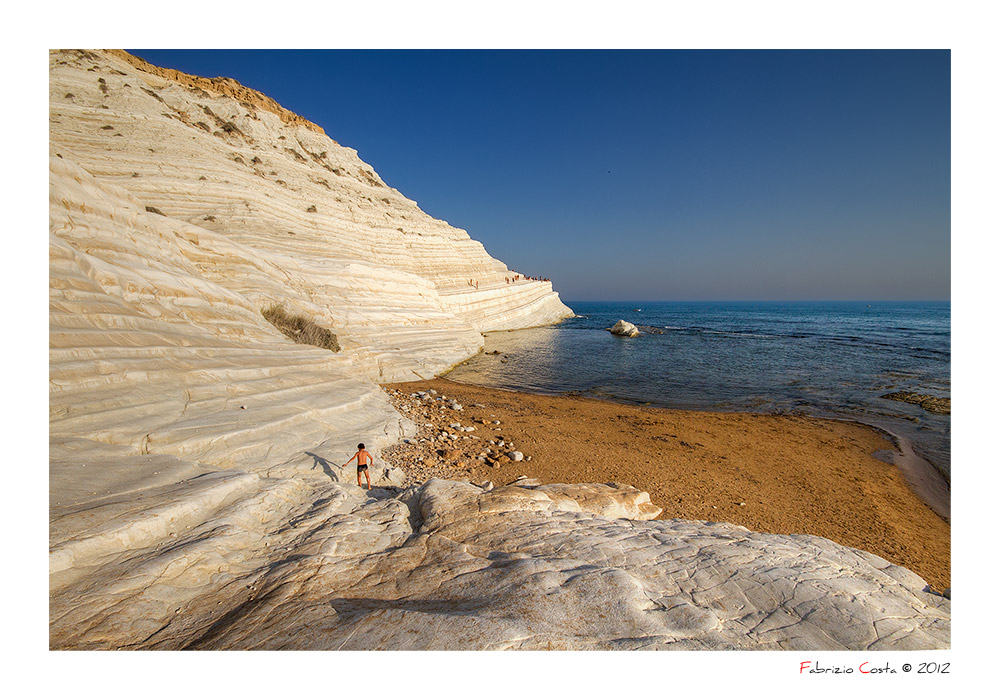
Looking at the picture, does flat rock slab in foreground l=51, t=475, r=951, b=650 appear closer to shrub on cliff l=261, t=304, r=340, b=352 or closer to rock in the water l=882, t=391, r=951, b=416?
shrub on cliff l=261, t=304, r=340, b=352

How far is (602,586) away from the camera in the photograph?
3.09m

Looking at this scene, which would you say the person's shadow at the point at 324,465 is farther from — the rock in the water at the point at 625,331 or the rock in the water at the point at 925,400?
the rock in the water at the point at 625,331

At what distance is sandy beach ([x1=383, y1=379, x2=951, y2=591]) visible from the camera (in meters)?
7.28

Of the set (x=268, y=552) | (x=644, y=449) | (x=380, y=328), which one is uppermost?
(x=380, y=328)

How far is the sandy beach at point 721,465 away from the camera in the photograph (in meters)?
7.28

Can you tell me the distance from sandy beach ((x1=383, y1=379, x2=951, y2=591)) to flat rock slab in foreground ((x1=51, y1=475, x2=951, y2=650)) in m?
3.31

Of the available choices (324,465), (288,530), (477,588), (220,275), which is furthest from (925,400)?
(220,275)

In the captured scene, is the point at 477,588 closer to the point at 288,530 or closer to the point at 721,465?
the point at 288,530

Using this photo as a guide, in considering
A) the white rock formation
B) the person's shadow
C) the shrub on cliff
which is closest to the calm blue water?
the shrub on cliff

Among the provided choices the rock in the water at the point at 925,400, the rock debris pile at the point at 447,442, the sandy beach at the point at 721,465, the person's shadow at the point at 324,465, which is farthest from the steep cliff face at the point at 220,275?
the rock in the water at the point at 925,400

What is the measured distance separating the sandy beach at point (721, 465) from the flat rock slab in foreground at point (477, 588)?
10.9 feet

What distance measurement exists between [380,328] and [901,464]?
66.0ft
